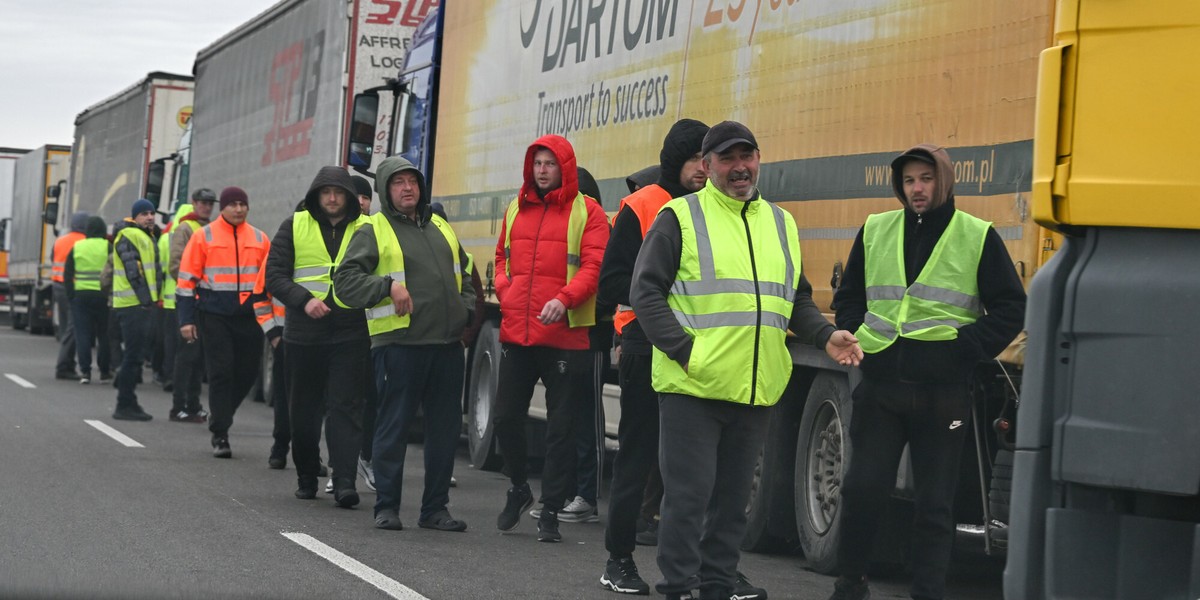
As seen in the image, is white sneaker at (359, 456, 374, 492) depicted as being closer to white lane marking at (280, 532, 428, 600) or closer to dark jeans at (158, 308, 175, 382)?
white lane marking at (280, 532, 428, 600)

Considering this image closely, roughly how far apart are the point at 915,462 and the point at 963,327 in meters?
0.56

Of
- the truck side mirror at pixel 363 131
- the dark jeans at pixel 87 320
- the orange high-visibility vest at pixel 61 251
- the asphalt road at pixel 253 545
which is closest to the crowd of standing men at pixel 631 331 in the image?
the asphalt road at pixel 253 545

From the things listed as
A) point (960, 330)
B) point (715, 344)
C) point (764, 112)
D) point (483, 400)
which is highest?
point (764, 112)

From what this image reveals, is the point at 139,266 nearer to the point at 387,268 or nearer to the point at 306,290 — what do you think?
the point at 306,290

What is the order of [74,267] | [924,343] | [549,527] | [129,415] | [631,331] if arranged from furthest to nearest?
[74,267] → [129,415] → [549,527] → [631,331] → [924,343]

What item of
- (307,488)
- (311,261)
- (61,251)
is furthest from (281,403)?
(61,251)

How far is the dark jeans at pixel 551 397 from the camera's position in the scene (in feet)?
30.3

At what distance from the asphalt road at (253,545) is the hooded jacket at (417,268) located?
99 cm

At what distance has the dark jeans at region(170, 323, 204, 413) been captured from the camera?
15406 millimetres

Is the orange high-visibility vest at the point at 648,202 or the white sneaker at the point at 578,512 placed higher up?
the orange high-visibility vest at the point at 648,202

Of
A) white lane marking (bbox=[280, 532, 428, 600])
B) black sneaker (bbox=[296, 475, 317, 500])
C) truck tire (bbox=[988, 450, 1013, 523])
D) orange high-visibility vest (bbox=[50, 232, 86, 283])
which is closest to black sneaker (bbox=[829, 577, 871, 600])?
truck tire (bbox=[988, 450, 1013, 523])

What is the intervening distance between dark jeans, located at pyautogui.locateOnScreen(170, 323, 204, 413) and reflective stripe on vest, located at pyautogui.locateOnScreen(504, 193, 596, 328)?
263 inches

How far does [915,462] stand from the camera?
710cm

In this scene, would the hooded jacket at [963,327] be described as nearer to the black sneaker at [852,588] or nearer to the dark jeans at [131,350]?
the black sneaker at [852,588]
